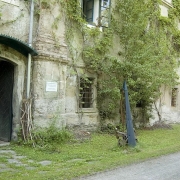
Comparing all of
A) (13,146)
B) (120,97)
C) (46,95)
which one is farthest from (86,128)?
(13,146)

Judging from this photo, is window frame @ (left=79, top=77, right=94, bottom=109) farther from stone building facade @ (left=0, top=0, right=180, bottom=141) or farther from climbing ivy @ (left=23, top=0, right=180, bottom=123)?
stone building facade @ (left=0, top=0, right=180, bottom=141)

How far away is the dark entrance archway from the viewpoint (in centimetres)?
831

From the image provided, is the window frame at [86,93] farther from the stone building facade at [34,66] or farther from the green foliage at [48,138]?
the green foliage at [48,138]

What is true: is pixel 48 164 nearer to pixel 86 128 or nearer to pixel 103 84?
pixel 86 128

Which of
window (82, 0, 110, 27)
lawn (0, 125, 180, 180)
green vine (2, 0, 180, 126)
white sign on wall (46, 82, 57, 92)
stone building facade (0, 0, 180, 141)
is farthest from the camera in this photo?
window (82, 0, 110, 27)

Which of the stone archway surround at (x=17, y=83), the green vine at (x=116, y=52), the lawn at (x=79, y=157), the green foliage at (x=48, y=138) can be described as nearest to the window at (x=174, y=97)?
the green vine at (x=116, y=52)

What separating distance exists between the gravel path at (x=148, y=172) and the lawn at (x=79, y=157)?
231 millimetres

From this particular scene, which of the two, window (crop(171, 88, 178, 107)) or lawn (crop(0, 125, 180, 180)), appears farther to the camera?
window (crop(171, 88, 178, 107))

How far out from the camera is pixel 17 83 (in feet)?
26.9

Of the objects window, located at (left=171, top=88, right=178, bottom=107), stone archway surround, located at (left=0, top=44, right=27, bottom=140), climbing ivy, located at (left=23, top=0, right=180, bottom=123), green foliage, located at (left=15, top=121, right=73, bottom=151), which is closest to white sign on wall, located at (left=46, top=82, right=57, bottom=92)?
stone archway surround, located at (left=0, top=44, right=27, bottom=140)

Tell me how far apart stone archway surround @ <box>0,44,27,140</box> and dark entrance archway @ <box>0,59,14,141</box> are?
175mm

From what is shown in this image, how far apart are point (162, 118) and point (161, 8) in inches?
249

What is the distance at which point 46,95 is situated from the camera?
8406 mm

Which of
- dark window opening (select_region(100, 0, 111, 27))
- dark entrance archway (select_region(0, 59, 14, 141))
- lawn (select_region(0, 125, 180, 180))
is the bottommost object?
lawn (select_region(0, 125, 180, 180))
